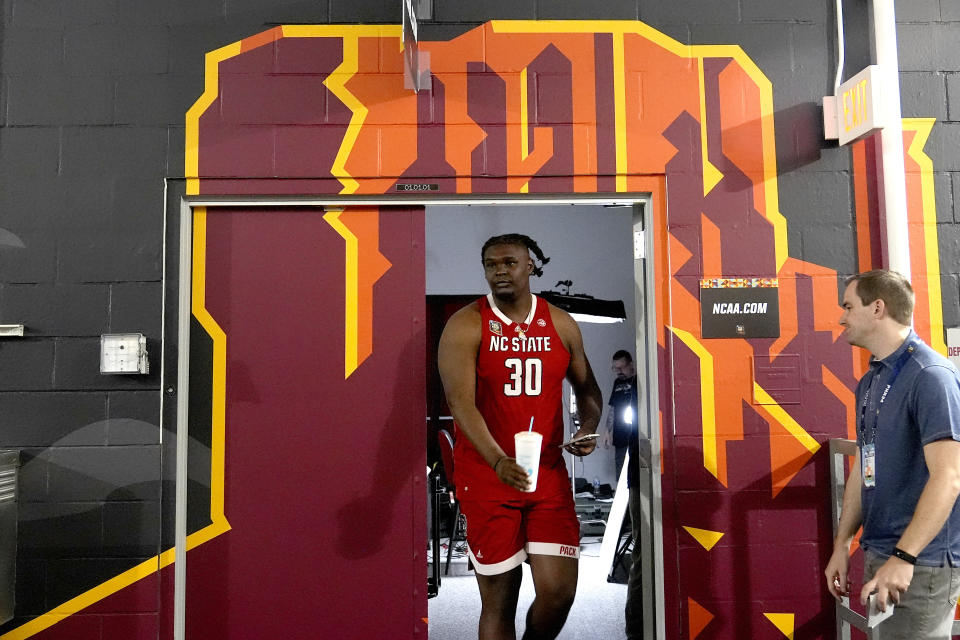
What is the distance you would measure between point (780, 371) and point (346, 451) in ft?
5.61

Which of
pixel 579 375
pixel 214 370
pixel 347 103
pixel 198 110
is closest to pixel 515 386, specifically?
pixel 579 375

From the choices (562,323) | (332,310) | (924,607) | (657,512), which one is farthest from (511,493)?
(924,607)

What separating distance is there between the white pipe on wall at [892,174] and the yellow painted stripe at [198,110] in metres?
2.54

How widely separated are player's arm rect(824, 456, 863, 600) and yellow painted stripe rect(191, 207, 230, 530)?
6.85ft

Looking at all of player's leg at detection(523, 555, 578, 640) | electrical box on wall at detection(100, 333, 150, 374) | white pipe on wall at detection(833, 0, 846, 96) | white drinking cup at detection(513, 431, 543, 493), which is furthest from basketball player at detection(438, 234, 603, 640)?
white pipe on wall at detection(833, 0, 846, 96)

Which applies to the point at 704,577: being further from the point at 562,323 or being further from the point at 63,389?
the point at 63,389

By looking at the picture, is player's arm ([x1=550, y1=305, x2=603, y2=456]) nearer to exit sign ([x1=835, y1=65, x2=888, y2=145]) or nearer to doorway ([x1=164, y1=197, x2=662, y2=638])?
doorway ([x1=164, y1=197, x2=662, y2=638])

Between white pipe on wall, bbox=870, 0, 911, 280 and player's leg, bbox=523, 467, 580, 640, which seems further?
player's leg, bbox=523, 467, 580, 640

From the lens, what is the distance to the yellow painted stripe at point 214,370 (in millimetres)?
2789

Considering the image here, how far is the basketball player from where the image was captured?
2.95 m

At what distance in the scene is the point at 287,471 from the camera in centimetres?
282

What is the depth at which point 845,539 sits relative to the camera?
7.17ft

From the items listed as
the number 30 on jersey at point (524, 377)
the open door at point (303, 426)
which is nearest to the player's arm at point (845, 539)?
the number 30 on jersey at point (524, 377)

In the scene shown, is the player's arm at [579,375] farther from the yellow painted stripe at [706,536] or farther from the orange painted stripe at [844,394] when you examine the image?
the orange painted stripe at [844,394]
